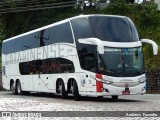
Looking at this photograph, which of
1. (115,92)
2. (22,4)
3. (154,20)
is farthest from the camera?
(22,4)

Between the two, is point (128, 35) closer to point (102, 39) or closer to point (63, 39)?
point (102, 39)

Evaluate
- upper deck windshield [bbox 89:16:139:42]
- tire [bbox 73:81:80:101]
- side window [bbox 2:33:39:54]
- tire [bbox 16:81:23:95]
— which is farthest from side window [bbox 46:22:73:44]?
tire [bbox 16:81:23:95]

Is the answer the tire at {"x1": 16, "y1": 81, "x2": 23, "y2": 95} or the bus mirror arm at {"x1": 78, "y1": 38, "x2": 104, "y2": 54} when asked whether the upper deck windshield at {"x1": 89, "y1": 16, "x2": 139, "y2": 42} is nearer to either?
the bus mirror arm at {"x1": 78, "y1": 38, "x2": 104, "y2": 54}

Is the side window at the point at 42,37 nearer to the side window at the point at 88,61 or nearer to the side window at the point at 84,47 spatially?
the side window at the point at 84,47

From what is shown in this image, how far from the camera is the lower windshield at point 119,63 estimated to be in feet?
64.2

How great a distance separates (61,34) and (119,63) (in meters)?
4.15

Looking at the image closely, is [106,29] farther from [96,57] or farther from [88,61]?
[88,61]

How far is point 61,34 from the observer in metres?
22.6

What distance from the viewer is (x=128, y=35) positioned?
20.3 metres

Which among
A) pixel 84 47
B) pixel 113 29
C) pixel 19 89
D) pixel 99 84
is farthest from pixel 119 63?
pixel 19 89

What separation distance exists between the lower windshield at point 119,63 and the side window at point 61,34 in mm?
2424

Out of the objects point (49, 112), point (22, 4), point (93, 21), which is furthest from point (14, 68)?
point (22, 4)

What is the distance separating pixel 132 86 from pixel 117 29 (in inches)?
106

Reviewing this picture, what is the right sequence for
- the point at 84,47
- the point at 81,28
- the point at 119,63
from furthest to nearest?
the point at 81,28
the point at 84,47
the point at 119,63
